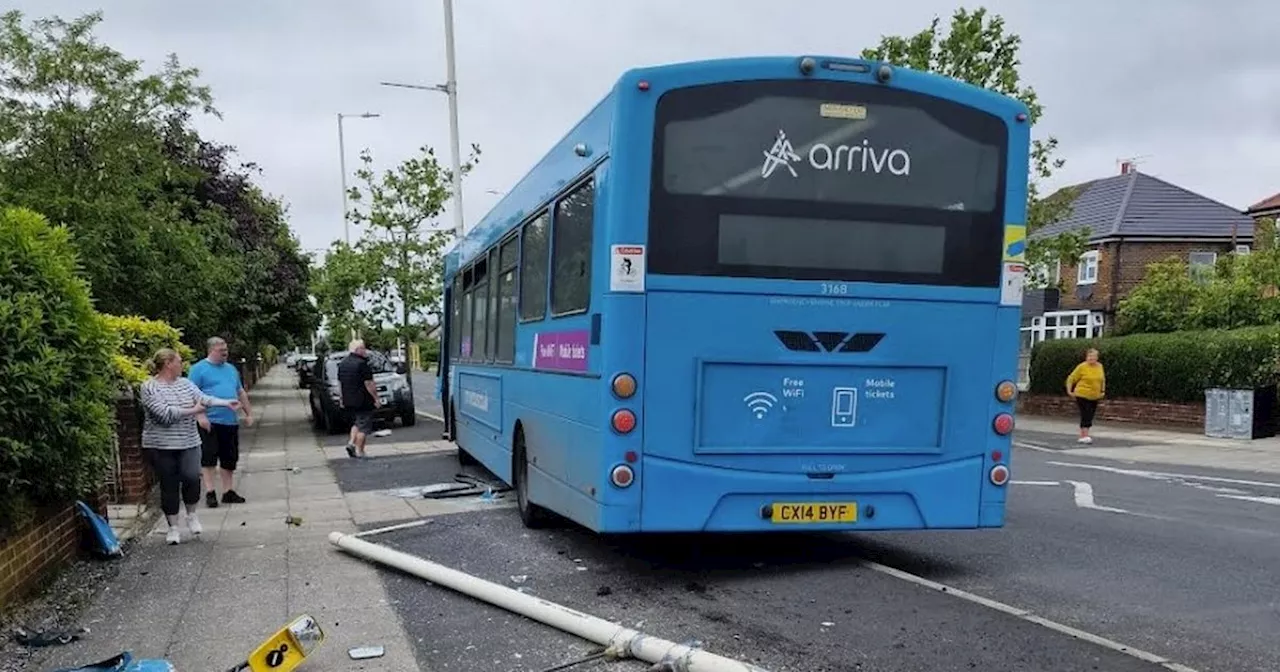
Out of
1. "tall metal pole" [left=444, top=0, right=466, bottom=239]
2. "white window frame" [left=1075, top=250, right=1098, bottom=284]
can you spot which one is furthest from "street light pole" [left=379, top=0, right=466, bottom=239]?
"white window frame" [left=1075, top=250, right=1098, bottom=284]

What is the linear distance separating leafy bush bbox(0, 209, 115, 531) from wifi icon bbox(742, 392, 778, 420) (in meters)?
4.06

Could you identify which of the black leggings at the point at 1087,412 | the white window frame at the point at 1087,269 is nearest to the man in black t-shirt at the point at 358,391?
the black leggings at the point at 1087,412

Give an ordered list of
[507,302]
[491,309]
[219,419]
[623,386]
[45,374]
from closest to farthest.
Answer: [45,374] < [623,386] < [507,302] < [219,419] < [491,309]

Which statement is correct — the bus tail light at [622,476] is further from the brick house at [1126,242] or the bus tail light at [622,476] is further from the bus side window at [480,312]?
the brick house at [1126,242]

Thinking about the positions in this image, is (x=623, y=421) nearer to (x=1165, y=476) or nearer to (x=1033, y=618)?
(x=1033, y=618)

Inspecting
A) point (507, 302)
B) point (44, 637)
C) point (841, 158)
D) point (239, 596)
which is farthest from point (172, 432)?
point (841, 158)

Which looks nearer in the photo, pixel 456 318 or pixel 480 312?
pixel 480 312

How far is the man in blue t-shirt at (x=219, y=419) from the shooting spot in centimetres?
924

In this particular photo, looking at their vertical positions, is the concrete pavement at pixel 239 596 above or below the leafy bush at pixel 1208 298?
below

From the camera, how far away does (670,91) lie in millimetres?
5883

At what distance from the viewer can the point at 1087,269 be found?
37125mm

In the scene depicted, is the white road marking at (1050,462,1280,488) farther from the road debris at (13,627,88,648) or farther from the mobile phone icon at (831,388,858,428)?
the road debris at (13,627,88,648)

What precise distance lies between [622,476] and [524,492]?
2694 millimetres

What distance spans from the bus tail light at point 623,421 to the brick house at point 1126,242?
29.7m
